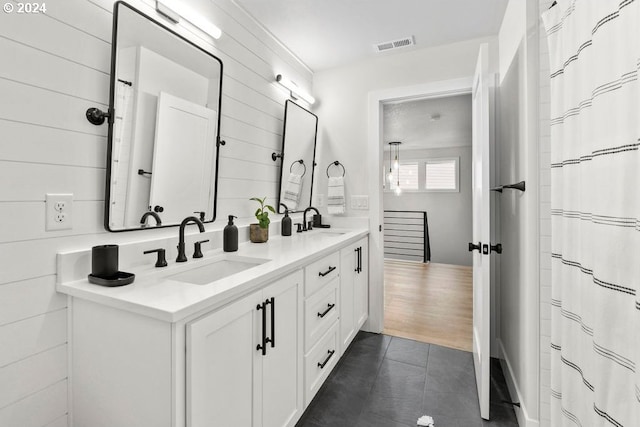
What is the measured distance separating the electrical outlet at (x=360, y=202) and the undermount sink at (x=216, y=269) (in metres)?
1.46

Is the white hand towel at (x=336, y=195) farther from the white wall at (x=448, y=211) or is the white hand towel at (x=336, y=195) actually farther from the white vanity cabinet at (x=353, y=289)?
the white wall at (x=448, y=211)

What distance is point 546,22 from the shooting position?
1310 mm

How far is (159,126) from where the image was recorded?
1448 millimetres

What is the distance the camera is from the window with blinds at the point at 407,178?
7.13 meters

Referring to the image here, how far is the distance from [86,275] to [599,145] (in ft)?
6.09

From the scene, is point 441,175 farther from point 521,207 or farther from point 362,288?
point 521,207

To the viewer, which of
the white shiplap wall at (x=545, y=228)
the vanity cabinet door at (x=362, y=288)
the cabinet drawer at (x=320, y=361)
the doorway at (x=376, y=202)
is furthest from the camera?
the doorway at (x=376, y=202)

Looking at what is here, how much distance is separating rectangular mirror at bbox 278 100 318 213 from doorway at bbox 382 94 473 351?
1382 millimetres

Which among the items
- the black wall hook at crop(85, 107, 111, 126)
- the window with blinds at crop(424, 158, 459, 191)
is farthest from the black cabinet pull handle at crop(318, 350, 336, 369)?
the window with blinds at crop(424, 158, 459, 191)

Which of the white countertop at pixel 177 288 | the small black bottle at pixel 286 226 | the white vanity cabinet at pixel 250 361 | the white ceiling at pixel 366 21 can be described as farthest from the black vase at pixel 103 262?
the white ceiling at pixel 366 21

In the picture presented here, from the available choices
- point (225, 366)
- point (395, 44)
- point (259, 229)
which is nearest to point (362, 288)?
point (259, 229)

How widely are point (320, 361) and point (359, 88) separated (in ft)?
7.59

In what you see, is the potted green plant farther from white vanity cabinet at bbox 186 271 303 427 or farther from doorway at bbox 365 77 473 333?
doorway at bbox 365 77 473 333

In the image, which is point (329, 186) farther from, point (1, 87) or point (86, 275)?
point (1, 87)
